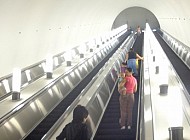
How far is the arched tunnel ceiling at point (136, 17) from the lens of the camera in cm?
4172

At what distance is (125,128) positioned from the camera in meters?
7.44

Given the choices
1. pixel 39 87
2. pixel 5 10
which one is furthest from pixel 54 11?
pixel 39 87

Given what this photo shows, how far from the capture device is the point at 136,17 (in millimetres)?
42406

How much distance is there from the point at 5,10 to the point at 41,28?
3933 mm

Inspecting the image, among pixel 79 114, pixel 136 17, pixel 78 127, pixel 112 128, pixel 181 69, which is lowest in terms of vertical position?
pixel 181 69

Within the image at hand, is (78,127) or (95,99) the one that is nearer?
→ (78,127)

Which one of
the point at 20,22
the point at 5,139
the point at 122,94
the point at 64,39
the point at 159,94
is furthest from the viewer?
the point at 64,39

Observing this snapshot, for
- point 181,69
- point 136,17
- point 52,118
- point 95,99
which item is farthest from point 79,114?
point 136,17

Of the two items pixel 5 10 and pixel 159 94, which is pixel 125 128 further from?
pixel 5 10

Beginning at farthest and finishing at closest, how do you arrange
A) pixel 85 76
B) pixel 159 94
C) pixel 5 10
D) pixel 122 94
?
pixel 85 76 < pixel 5 10 < pixel 159 94 < pixel 122 94

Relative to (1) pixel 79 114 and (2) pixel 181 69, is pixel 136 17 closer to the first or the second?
(2) pixel 181 69

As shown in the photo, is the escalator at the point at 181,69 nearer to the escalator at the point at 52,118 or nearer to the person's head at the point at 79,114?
the escalator at the point at 52,118

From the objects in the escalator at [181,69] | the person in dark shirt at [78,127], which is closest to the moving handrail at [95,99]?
the person in dark shirt at [78,127]

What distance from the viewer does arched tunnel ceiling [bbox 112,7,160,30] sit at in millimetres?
41719
